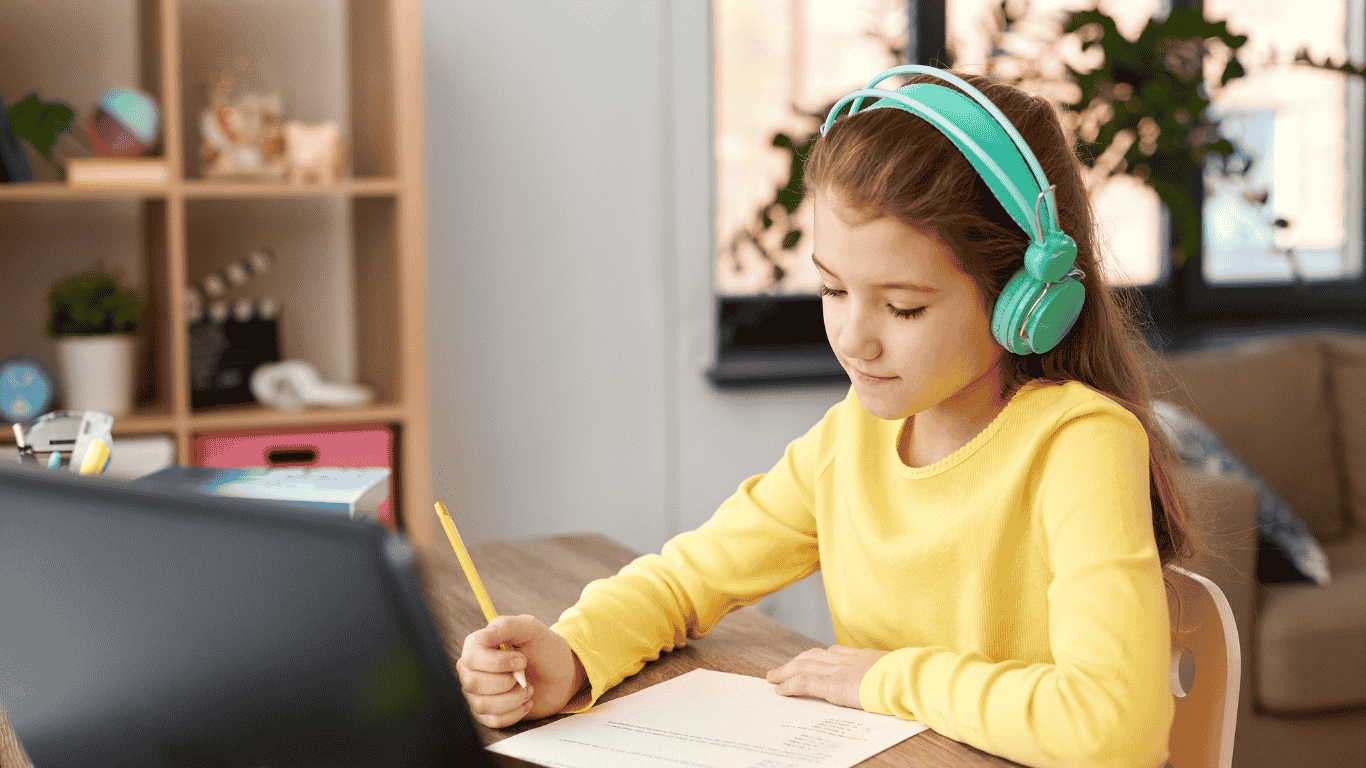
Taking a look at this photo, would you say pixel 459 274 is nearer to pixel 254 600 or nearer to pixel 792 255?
pixel 792 255

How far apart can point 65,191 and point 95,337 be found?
27cm

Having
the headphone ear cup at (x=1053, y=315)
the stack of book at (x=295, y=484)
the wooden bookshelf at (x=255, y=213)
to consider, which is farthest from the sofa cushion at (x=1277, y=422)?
the stack of book at (x=295, y=484)

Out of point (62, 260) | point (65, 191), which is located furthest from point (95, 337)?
point (62, 260)

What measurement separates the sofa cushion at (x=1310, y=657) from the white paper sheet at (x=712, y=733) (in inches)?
64.7

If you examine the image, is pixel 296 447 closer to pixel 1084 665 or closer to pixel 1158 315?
pixel 1084 665

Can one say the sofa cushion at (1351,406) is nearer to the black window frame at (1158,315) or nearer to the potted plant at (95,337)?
the black window frame at (1158,315)

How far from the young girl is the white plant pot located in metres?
1.45

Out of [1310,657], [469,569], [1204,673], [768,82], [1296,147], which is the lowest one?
[1310,657]

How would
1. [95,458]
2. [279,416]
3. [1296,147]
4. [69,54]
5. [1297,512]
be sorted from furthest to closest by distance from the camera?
1. [1296,147]
2. [1297,512]
3. [69,54]
4. [279,416]
5. [95,458]

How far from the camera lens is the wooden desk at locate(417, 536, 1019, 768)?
2.33ft

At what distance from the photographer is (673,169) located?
2.67m

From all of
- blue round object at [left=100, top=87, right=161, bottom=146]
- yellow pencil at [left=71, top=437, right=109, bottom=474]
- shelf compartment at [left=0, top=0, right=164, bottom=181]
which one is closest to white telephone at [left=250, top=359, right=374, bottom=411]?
blue round object at [left=100, top=87, right=161, bottom=146]

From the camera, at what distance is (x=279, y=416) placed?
2.03 metres

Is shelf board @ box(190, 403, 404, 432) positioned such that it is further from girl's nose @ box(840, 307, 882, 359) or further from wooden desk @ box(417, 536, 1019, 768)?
girl's nose @ box(840, 307, 882, 359)
